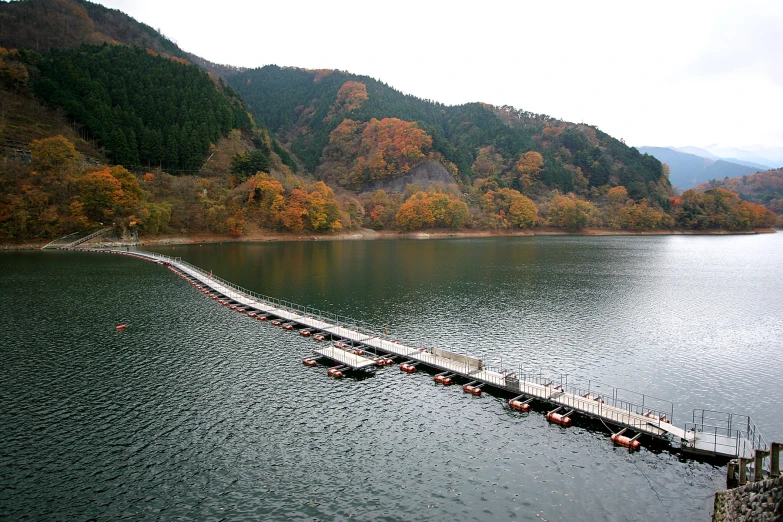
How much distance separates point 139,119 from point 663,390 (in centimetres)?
15776

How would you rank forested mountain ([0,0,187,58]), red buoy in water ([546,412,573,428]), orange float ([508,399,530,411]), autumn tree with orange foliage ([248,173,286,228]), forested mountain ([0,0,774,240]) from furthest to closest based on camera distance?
forested mountain ([0,0,187,58]) < autumn tree with orange foliage ([248,173,286,228]) < forested mountain ([0,0,774,240]) < orange float ([508,399,530,411]) < red buoy in water ([546,412,573,428])

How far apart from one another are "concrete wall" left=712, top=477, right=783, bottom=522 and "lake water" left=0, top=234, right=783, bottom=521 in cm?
125

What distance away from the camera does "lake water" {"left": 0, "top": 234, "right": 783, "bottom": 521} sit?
1961 cm

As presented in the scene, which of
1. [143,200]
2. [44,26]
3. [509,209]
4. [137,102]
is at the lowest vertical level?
[143,200]

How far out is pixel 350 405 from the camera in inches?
1137

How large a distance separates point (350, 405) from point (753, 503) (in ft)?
66.1

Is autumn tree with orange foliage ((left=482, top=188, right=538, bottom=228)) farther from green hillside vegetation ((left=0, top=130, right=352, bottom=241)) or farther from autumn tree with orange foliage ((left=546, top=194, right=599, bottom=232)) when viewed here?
green hillside vegetation ((left=0, top=130, right=352, bottom=241))

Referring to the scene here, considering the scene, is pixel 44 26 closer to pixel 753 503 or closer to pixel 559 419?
pixel 559 419

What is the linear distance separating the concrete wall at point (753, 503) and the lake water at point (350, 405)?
4.09 ft

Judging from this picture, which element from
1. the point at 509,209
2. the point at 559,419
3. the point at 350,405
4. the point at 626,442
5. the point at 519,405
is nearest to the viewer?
the point at 626,442

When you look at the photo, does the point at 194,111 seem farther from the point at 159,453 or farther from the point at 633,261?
the point at 159,453

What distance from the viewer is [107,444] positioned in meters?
23.4

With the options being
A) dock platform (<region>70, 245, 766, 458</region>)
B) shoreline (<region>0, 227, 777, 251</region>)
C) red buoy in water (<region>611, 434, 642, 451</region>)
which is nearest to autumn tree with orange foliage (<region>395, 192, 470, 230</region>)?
shoreline (<region>0, 227, 777, 251</region>)

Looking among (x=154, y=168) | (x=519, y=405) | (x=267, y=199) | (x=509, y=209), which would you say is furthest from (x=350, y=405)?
(x=509, y=209)
